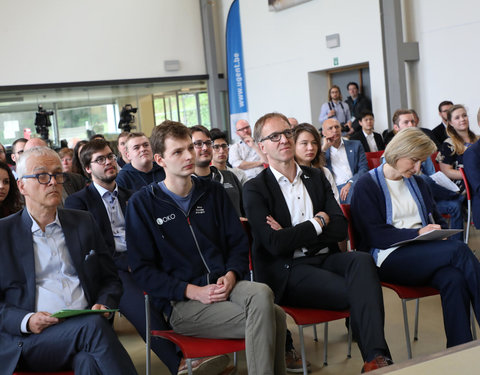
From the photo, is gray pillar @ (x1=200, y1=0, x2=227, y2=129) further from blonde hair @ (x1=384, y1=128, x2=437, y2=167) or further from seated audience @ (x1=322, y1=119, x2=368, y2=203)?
blonde hair @ (x1=384, y1=128, x2=437, y2=167)

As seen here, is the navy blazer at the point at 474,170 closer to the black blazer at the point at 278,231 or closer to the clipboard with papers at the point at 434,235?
the clipboard with papers at the point at 434,235

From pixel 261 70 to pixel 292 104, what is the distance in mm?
1289

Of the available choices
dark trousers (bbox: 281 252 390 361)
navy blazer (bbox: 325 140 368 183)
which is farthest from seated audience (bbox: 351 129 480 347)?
navy blazer (bbox: 325 140 368 183)

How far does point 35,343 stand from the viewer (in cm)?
241

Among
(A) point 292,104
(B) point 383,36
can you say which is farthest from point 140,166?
(A) point 292,104

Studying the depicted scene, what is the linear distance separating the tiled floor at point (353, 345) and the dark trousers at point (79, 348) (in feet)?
3.95

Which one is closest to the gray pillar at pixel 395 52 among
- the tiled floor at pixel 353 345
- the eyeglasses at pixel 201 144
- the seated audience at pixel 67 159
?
the seated audience at pixel 67 159

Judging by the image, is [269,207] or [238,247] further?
[269,207]

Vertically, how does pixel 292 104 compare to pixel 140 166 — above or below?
above

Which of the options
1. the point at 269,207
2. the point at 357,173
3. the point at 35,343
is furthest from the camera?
the point at 357,173

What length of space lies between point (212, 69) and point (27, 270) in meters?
12.7

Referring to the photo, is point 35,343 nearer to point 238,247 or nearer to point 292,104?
point 238,247

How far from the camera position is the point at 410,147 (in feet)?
11.0

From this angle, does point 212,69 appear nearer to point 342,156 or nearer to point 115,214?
point 342,156
